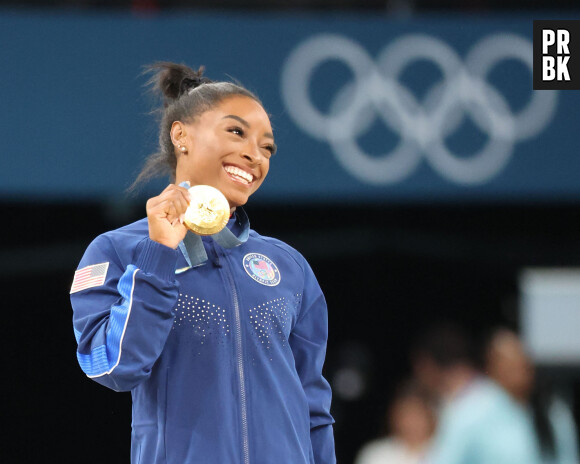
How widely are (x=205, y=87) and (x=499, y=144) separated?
12.5 ft

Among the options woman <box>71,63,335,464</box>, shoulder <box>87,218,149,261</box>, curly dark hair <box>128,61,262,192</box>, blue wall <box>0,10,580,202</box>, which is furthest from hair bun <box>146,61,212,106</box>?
blue wall <box>0,10,580,202</box>

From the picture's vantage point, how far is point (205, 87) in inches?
108

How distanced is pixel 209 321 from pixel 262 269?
27 cm

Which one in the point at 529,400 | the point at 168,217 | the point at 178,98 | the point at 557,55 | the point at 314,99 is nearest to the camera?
the point at 168,217

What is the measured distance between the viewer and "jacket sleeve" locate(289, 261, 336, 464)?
106 inches

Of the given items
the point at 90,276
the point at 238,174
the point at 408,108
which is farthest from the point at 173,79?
the point at 408,108

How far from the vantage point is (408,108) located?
6.15 m

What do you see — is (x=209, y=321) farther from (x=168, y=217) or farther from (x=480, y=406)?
(x=480, y=406)

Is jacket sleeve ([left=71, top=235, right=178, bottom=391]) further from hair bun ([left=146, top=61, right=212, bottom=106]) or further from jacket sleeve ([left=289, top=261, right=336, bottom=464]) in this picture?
hair bun ([left=146, top=61, right=212, bottom=106])

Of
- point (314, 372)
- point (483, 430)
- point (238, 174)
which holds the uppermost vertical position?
point (238, 174)

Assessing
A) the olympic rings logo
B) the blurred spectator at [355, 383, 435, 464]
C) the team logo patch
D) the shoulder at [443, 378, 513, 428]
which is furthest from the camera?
the blurred spectator at [355, 383, 435, 464]

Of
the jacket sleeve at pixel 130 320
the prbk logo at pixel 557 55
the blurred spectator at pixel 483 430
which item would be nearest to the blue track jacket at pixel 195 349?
the jacket sleeve at pixel 130 320

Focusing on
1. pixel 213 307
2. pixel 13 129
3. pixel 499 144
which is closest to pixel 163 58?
pixel 13 129

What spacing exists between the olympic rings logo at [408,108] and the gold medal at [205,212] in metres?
3.77
